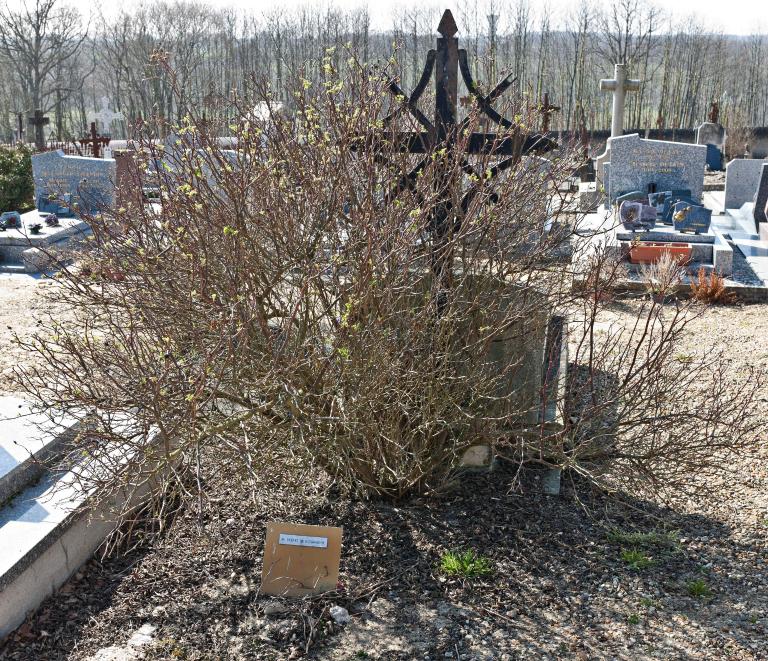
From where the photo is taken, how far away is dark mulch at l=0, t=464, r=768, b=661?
3.51 m

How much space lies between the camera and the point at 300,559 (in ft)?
12.4

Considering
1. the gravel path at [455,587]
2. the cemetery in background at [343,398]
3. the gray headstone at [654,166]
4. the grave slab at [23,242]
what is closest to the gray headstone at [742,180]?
the gray headstone at [654,166]

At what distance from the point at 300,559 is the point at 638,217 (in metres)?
9.19

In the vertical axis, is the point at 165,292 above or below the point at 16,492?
above

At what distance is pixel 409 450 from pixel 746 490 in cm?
216

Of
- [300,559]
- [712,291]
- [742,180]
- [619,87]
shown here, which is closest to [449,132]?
[300,559]

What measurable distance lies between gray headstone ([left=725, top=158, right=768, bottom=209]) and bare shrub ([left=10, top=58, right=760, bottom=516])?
1287 cm

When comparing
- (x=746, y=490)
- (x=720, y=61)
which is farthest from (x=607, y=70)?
(x=746, y=490)

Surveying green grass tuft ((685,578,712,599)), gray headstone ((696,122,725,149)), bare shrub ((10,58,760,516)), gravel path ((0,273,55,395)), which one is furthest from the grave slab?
gray headstone ((696,122,725,149))

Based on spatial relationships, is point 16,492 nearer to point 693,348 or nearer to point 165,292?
point 165,292

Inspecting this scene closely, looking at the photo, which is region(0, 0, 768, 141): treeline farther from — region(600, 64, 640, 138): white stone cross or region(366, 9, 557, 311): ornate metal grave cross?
region(366, 9, 557, 311): ornate metal grave cross

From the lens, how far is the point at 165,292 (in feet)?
13.0

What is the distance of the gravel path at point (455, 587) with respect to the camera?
11.5ft

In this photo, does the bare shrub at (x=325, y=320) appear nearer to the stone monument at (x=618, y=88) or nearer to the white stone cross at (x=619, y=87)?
the stone monument at (x=618, y=88)
